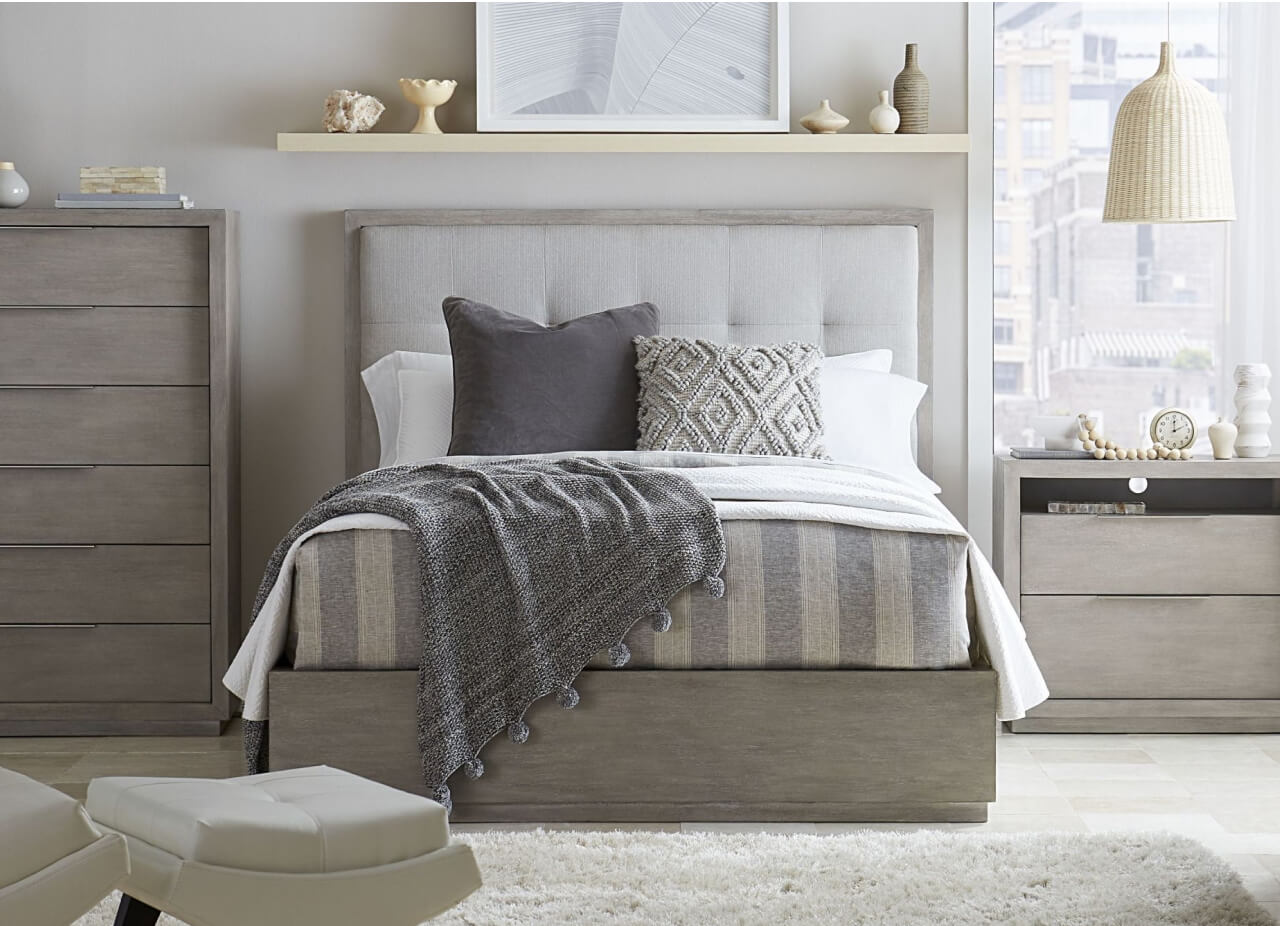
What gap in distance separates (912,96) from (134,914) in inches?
117

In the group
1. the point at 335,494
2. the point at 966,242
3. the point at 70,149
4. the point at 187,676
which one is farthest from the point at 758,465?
the point at 70,149

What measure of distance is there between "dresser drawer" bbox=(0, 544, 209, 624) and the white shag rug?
1385 millimetres

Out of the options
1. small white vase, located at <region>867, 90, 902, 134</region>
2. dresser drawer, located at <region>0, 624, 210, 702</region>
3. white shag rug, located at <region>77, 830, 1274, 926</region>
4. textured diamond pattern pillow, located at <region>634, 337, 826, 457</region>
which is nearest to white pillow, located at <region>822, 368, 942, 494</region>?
textured diamond pattern pillow, located at <region>634, 337, 826, 457</region>

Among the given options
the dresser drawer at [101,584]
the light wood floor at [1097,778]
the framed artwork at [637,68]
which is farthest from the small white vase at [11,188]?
the light wood floor at [1097,778]

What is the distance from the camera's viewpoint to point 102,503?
11.0ft

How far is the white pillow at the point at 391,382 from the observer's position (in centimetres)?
355

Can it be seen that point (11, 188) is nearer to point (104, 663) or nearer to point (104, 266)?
point (104, 266)

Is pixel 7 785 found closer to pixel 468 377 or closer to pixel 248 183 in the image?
pixel 468 377

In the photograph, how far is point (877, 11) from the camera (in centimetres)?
377

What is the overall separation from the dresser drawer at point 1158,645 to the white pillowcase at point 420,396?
1.58 feet

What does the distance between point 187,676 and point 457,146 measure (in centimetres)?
163

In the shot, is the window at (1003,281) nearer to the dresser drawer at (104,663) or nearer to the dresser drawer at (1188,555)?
the dresser drawer at (1188,555)

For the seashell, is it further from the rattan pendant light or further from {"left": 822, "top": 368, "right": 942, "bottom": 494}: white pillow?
the rattan pendant light

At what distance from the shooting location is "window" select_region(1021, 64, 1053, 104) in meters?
3.86
